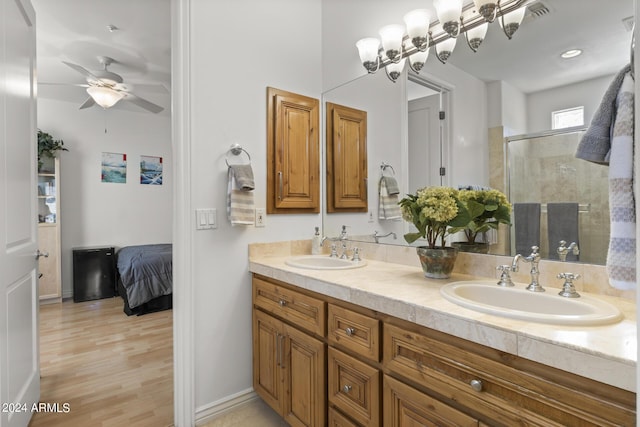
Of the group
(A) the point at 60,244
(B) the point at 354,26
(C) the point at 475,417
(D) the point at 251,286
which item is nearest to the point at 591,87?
(C) the point at 475,417

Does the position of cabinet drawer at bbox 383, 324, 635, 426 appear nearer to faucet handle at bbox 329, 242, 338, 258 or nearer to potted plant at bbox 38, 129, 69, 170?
faucet handle at bbox 329, 242, 338, 258

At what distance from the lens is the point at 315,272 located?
158 centimetres

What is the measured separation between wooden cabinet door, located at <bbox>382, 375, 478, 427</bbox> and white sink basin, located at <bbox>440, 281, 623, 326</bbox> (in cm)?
31

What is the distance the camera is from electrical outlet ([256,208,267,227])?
79.7 inches

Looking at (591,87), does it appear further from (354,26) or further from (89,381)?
(89,381)

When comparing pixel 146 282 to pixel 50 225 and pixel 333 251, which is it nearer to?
pixel 50 225

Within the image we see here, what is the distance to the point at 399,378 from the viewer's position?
110 cm

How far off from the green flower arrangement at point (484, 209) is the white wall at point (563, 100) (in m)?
0.30

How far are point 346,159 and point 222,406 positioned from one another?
1704mm

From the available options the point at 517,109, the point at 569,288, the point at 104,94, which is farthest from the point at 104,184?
the point at 569,288

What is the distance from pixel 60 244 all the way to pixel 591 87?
17.2 ft

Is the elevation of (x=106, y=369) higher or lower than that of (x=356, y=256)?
lower

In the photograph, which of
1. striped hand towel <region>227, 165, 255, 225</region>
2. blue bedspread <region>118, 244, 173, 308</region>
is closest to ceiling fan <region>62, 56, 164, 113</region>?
blue bedspread <region>118, 244, 173, 308</region>

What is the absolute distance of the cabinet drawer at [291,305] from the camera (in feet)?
4.73
